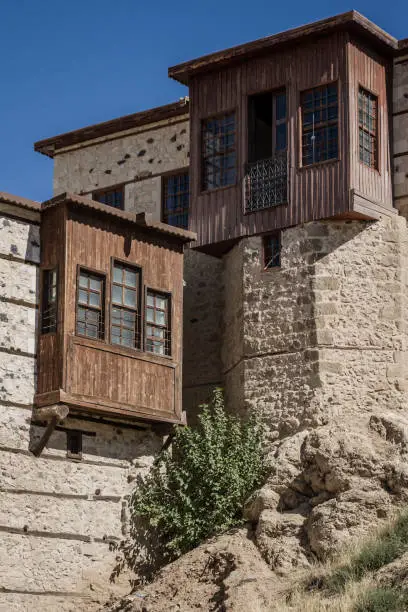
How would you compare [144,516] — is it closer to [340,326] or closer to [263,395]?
[263,395]

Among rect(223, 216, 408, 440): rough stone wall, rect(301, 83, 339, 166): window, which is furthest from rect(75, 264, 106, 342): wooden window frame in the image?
rect(301, 83, 339, 166): window

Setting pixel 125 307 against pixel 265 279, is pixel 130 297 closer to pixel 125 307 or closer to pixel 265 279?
pixel 125 307

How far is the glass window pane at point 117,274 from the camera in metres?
26.5

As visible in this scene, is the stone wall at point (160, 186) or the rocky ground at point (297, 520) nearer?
the rocky ground at point (297, 520)

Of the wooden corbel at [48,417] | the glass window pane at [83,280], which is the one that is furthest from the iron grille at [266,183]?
the wooden corbel at [48,417]

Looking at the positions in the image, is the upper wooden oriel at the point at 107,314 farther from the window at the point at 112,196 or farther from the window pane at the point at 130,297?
the window at the point at 112,196

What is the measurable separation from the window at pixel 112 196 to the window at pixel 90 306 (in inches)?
300

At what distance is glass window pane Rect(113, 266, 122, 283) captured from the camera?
26.5 m

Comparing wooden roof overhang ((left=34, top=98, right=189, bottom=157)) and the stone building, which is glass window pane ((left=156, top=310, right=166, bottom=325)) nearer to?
the stone building

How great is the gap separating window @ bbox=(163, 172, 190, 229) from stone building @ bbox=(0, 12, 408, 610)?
142cm

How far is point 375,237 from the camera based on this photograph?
91.0 feet

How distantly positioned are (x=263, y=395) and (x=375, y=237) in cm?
393

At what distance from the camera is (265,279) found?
28141 millimetres

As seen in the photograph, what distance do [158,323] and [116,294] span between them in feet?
4.02
